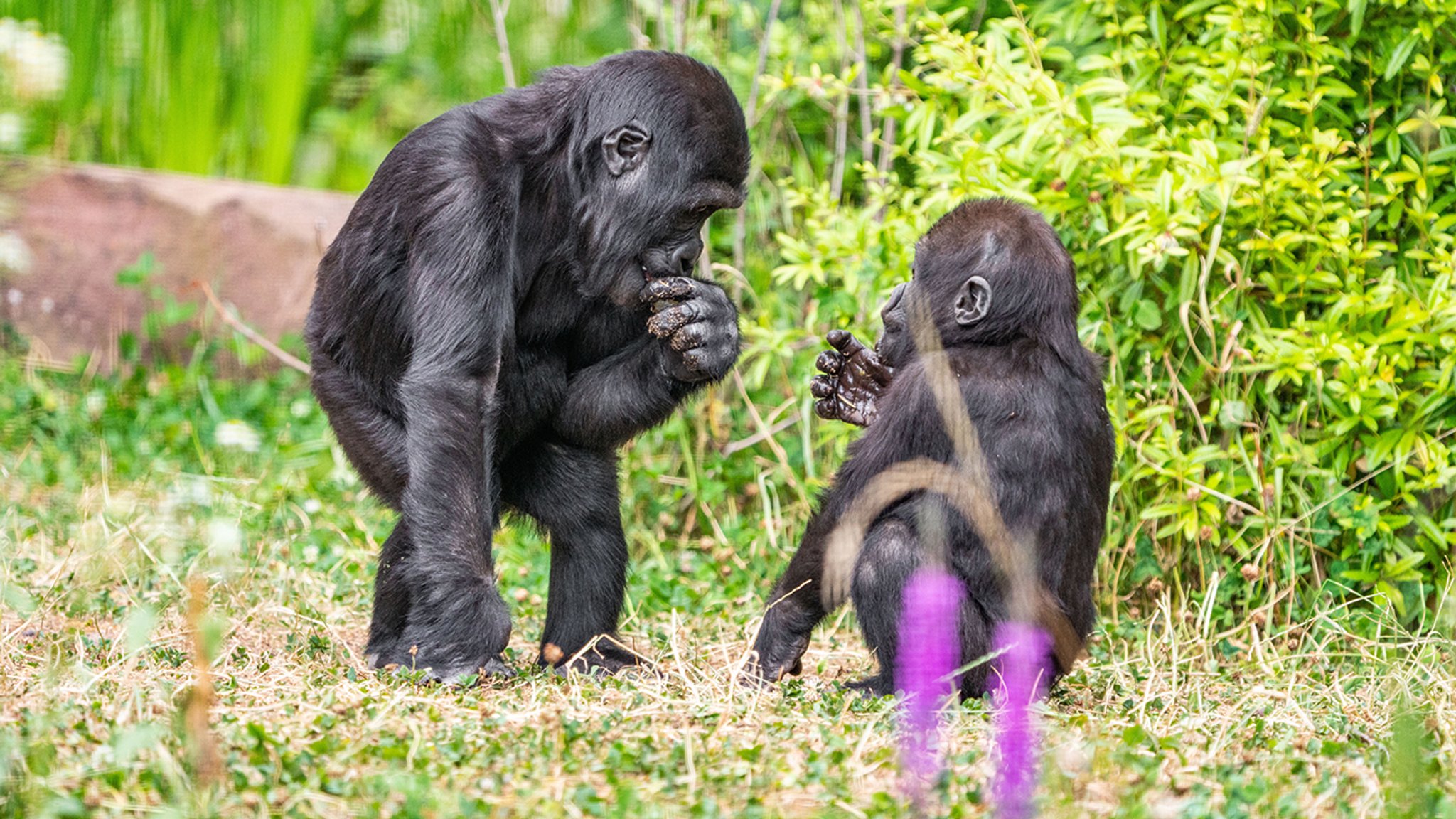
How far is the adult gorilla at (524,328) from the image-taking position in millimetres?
3863

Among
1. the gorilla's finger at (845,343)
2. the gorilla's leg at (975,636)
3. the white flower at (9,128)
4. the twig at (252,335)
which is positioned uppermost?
the white flower at (9,128)

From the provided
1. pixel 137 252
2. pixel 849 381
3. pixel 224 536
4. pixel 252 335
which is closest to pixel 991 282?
pixel 849 381

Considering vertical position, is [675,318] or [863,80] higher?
[863,80]

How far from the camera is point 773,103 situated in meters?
6.79

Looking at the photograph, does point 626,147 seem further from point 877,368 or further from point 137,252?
point 137,252

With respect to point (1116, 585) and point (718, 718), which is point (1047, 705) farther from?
point (1116, 585)

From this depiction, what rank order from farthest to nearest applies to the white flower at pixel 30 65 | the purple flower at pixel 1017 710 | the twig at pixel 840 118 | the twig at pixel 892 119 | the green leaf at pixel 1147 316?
the twig at pixel 840 118
the twig at pixel 892 119
the green leaf at pixel 1147 316
the white flower at pixel 30 65
the purple flower at pixel 1017 710

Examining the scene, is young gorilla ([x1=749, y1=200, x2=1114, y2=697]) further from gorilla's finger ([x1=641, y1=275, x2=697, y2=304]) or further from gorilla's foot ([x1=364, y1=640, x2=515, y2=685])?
gorilla's foot ([x1=364, y1=640, x2=515, y2=685])

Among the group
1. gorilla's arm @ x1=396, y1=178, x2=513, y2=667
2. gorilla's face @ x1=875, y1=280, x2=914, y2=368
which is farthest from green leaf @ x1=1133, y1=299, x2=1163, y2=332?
gorilla's arm @ x1=396, y1=178, x2=513, y2=667

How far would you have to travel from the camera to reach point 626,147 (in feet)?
13.6

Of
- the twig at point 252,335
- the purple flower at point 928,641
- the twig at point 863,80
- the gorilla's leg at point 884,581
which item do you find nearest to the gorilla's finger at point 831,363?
the gorilla's leg at point 884,581

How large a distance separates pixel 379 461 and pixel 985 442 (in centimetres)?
169

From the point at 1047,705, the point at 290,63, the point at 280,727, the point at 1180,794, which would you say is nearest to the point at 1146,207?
the point at 1047,705

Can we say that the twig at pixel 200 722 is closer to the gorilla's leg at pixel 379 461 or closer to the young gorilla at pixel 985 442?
the gorilla's leg at pixel 379 461
